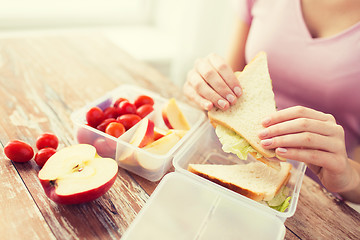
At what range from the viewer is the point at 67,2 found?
2322 mm

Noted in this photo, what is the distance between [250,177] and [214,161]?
0.14m

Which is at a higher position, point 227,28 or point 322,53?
point 322,53

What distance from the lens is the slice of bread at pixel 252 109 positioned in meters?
0.80

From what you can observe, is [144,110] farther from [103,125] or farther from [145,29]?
[145,29]

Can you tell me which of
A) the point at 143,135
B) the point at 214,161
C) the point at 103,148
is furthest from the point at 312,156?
the point at 103,148

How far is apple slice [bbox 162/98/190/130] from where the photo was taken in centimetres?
91

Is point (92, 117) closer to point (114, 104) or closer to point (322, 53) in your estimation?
point (114, 104)

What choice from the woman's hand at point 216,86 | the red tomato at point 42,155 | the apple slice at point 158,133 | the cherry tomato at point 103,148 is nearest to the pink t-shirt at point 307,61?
the woman's hand at point 216,86

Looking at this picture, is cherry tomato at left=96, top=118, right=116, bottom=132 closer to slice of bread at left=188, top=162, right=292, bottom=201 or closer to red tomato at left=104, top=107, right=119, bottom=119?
red tomato at left=104, top=107, right=119, bottom=119

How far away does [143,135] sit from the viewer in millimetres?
790

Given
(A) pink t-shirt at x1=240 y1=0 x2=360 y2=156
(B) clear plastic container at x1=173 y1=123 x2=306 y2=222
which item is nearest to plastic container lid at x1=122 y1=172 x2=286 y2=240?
(B) clear plastic container at x1=173 y1=123 x2=306 y2=222

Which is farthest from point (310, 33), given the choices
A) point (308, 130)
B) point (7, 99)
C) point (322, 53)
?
point (7, 99)

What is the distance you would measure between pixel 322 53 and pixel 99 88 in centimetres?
76

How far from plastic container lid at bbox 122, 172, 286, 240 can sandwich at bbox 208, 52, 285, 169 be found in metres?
0.14
